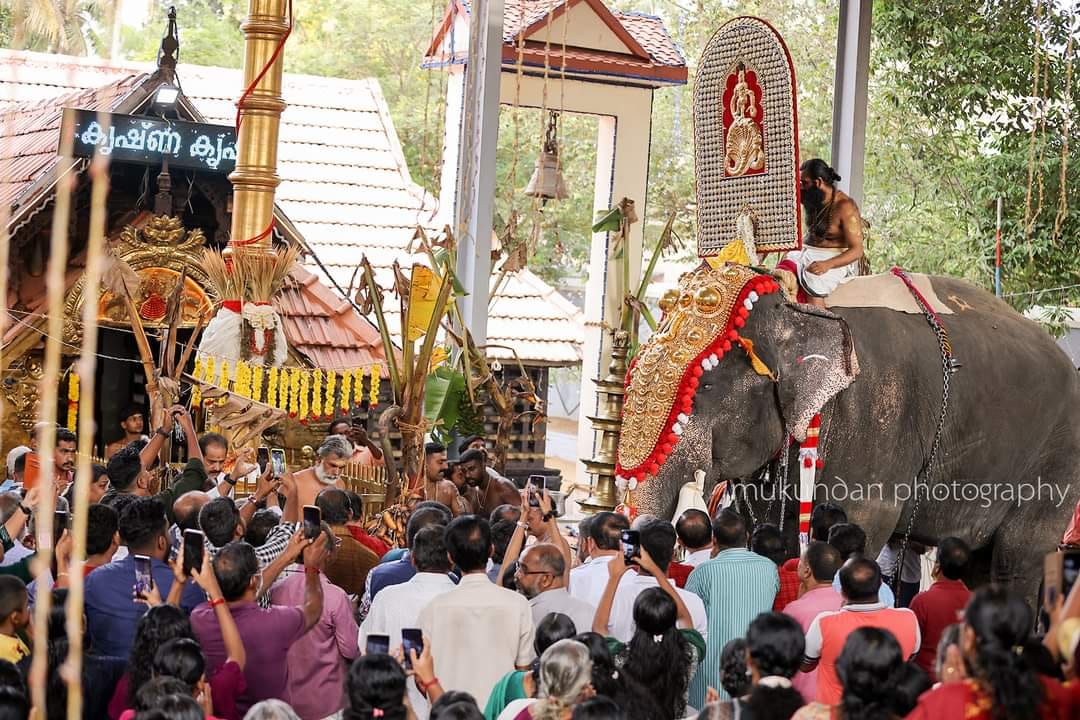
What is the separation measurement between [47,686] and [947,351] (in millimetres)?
4312

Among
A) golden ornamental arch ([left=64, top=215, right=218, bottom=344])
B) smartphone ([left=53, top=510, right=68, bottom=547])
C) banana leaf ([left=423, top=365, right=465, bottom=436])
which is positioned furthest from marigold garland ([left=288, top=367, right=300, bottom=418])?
smartphone ([left=53, top=510, right=68, bottom=547])

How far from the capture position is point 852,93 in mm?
10664

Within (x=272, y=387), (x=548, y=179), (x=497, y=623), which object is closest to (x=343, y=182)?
(x=548, y=179)

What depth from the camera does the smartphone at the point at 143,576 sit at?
4.03 meters

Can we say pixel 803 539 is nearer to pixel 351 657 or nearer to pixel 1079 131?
pixel 351 657

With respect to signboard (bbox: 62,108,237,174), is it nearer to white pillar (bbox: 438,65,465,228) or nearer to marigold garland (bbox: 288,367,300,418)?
marigold garland (bbox: 288,367,300,418)

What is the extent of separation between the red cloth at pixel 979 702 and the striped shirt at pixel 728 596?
190cm

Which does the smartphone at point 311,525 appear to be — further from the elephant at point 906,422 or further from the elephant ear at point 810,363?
the elephant ear at point 810,363

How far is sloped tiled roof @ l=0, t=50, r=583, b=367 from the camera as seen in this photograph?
11.6 meters

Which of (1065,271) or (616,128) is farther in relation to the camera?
(1065,271)

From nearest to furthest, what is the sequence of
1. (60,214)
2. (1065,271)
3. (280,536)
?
(60,214)
(280,536)
(1065,271)

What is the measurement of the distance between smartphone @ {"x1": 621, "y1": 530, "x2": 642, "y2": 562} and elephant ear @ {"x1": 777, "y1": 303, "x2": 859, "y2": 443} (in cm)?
181

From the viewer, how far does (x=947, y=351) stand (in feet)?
21.7

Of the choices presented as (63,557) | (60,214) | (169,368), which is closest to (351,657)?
(63,557)
